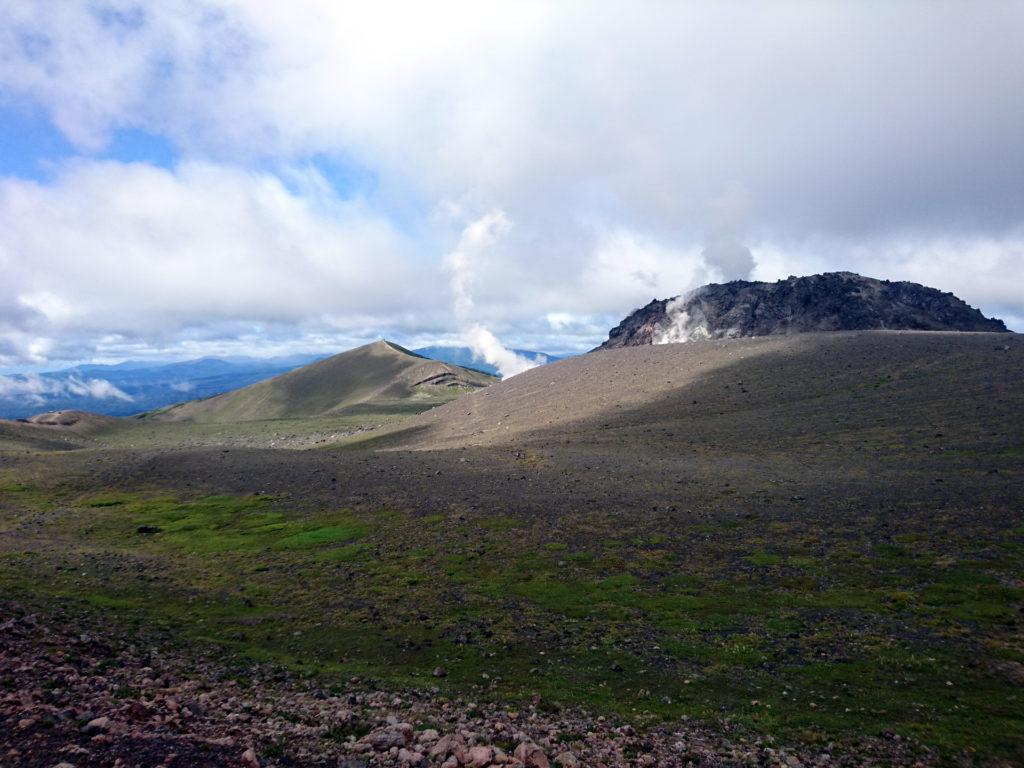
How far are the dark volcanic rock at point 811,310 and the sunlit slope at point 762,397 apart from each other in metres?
29.9

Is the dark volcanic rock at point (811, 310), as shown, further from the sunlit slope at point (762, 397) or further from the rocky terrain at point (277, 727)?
the rocky terrain at point (277, 727)

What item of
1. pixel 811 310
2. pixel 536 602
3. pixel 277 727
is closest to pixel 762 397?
pixel 536 602

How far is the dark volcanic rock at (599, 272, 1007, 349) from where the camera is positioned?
384ft

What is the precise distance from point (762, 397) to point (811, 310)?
6866 cm

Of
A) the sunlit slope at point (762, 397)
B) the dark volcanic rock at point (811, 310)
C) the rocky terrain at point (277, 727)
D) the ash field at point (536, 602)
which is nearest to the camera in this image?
the rocky terrain at point (277, 727)

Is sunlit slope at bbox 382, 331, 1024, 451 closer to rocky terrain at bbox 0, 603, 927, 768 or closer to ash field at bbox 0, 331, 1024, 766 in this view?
ash field at bbox 0, 331, 1024, 766

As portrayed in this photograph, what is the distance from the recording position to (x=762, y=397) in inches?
2613

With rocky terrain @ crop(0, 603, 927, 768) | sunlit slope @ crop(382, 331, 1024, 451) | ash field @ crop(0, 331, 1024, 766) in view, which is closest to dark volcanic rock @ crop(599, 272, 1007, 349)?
sunlit slope @ crop(382, 331, 1024, 451)

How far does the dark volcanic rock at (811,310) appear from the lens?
Answer: 384 feet

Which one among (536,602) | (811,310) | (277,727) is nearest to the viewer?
(277,727)

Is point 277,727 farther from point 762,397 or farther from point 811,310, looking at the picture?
point 811,310

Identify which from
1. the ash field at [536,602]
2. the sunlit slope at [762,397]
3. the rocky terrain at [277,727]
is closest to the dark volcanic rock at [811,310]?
the sunlit slope at [762,397]

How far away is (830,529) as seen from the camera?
27.7 m

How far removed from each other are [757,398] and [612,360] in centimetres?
3857
